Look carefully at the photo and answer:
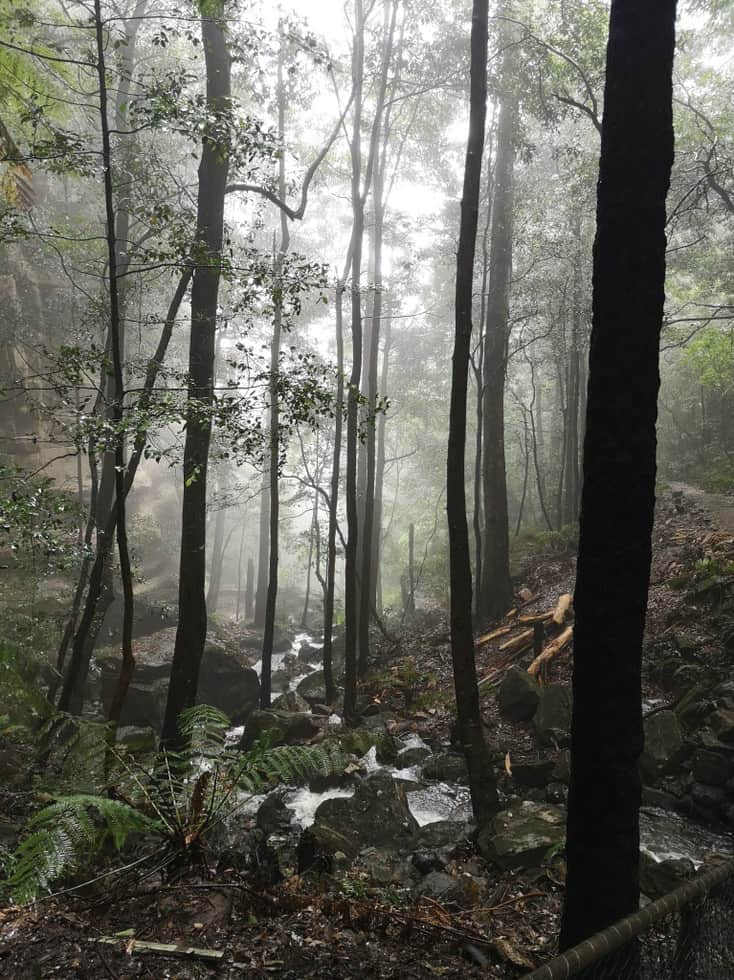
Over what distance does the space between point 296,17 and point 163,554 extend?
80.7 ft

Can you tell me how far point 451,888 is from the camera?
15.7 ft

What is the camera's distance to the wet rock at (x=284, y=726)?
9.67 m

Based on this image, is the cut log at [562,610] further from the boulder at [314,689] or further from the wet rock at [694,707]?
the boulder at [314,689]

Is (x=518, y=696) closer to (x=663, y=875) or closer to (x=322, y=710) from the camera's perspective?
(x=663, y=875)

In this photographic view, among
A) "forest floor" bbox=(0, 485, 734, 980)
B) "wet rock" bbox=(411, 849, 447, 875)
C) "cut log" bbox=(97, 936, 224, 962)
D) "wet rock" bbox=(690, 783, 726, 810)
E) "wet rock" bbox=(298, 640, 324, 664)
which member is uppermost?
"cut log" bbox=(97, 936, 224, 962)

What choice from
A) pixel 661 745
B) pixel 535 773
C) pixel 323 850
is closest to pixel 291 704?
pixel 535 773

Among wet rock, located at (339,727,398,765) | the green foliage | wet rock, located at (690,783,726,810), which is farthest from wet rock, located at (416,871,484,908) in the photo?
wet rock, located at (339,727,398,765)

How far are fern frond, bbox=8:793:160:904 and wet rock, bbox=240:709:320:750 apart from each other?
5.74 meters

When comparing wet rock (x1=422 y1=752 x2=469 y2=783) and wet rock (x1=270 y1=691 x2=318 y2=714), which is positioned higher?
wet rock (x1=422 y1=752 x2=469 y2=783)

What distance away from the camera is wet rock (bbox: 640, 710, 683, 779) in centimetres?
683

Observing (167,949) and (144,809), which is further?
(144,809)

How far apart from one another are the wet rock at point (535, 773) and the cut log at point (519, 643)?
392 cm

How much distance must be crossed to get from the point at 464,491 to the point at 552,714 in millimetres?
4060

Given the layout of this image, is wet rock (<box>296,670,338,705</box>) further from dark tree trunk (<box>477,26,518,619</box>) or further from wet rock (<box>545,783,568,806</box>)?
wet rock (<box>545,783,568,806</box>)
